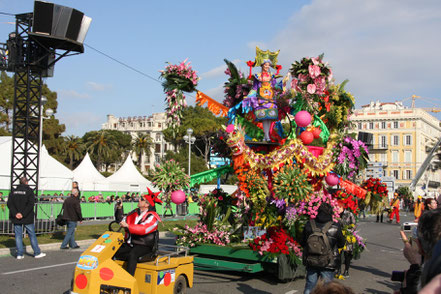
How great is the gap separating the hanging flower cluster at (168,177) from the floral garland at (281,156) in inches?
58.2

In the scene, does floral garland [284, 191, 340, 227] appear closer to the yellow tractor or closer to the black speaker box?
the yellow tractor

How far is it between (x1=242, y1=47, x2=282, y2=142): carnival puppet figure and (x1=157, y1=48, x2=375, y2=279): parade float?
24 millimetres

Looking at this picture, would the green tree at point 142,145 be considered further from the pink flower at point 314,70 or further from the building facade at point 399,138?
the pink flower at point 314,70

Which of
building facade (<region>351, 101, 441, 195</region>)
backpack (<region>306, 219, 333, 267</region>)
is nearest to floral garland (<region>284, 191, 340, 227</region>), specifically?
backpack (<region>306, 219, 333, 267</region>)

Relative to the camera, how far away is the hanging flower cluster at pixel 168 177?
11109 mm

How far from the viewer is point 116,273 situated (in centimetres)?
654

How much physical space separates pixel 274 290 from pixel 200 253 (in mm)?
2129

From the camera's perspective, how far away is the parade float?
9.81 metres

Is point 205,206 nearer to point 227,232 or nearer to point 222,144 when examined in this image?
point 227,232

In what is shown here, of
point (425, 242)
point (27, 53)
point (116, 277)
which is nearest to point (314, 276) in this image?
point (116, 277)

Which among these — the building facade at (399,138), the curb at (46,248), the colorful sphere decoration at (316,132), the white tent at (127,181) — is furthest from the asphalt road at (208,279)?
the building facade at (399,138)

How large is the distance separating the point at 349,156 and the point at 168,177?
4.50 m

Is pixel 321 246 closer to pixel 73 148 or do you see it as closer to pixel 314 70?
pixel 314 70

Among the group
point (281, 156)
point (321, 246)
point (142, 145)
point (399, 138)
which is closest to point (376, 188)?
point (281, 156)
